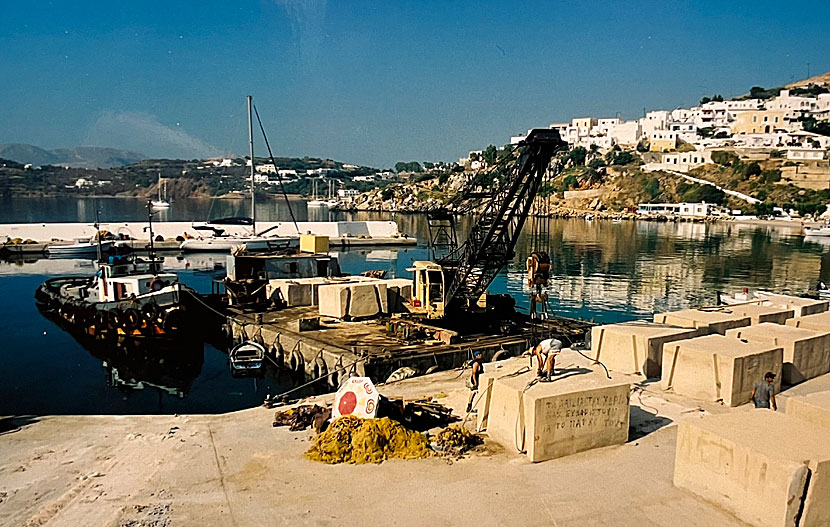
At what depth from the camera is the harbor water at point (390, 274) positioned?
25.8m

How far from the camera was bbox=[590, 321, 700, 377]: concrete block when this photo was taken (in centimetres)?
1942

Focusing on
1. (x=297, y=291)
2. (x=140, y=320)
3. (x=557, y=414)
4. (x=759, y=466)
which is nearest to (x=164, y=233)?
(x=140, y=320)

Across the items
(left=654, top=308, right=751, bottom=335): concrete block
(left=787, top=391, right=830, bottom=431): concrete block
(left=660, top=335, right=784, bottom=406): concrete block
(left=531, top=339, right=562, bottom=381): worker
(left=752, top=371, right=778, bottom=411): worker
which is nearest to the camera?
(left=787, top=391, right=830, bottom=431): concrete block

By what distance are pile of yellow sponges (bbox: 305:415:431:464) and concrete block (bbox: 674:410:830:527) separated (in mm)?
5479

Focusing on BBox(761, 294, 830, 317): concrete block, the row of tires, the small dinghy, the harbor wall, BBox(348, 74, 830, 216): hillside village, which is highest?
BBox(348, 74, 830, 216): hillside village

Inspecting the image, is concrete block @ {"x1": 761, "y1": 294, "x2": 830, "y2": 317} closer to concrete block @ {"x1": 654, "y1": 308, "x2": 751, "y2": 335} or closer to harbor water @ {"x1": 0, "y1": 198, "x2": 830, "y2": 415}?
concrete block @ {"x1": 654, "y1": 308, "x2": 751, "y2": 335}

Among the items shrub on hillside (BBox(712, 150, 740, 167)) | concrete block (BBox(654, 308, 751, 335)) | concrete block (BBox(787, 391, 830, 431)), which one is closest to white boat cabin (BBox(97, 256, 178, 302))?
concrete block (BBox(654, 308, 751, 335))

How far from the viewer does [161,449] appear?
48.3 feet

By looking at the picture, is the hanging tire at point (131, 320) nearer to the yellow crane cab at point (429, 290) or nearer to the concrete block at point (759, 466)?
the yellow crane cab at point (429, 290)

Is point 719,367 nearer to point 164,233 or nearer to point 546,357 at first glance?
point 546,357

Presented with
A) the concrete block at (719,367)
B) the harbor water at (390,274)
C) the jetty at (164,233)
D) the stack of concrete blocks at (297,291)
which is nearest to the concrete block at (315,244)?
the stack of concrete blocks at (297,291)

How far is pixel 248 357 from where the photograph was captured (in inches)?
1099

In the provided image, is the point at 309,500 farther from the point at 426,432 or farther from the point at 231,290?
the point at 231,290

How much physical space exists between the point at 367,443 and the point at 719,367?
9.87 m
